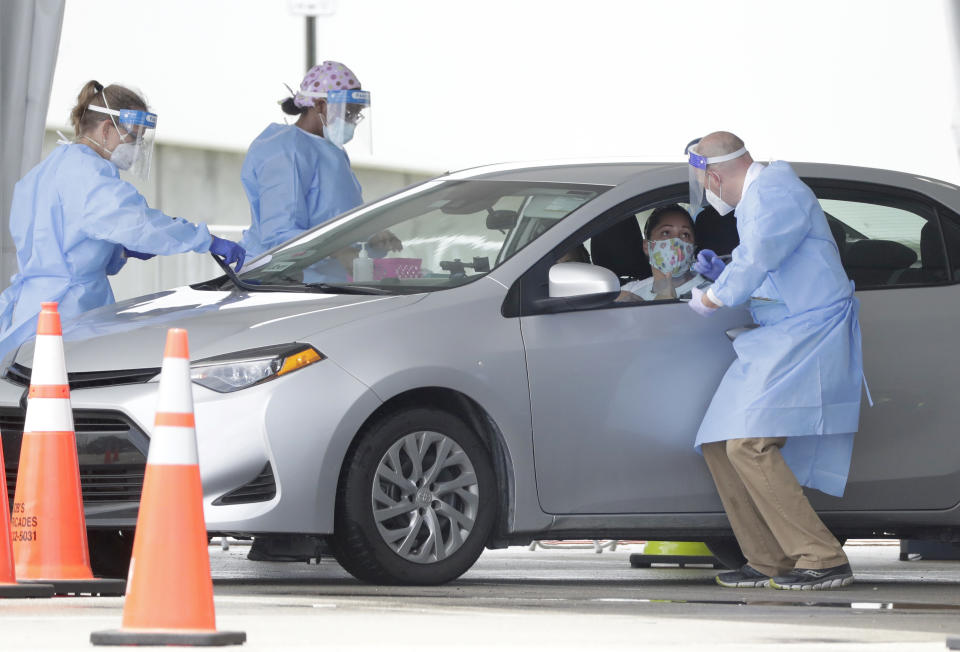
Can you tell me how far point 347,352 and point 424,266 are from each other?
0.80 meters

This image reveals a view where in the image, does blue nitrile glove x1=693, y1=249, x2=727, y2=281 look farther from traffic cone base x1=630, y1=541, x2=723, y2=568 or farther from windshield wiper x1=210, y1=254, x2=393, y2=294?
traffic cone base x1=630, y1=541, x2=723, y2=568

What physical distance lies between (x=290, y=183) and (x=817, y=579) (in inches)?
140

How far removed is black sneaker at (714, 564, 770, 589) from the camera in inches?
260

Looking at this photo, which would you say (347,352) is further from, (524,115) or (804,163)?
(524,115)

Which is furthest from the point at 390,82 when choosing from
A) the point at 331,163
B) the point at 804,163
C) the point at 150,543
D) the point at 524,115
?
the point at 150,543

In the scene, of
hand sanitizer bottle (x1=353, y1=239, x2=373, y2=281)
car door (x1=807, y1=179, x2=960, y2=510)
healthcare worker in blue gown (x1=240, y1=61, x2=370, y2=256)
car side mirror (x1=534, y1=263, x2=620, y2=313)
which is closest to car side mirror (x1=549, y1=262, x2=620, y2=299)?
car side mirror (x1=534, y1=263, x2=620, y2=313)

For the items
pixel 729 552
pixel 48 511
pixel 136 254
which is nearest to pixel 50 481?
pixel 48 511

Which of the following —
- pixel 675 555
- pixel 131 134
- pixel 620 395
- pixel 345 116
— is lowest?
pixel 675 555

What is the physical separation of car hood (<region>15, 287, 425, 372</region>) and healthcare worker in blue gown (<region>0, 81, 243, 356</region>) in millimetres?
798

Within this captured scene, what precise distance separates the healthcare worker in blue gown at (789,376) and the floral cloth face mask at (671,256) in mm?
321

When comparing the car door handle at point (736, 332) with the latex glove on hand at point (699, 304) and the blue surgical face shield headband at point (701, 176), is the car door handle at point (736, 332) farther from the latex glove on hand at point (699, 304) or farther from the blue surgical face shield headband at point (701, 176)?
the blue surgical face shield headband at point (701, 176)

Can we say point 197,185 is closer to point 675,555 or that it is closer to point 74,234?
point 675,555

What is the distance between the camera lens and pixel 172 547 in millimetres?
4000

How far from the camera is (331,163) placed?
347 inches
